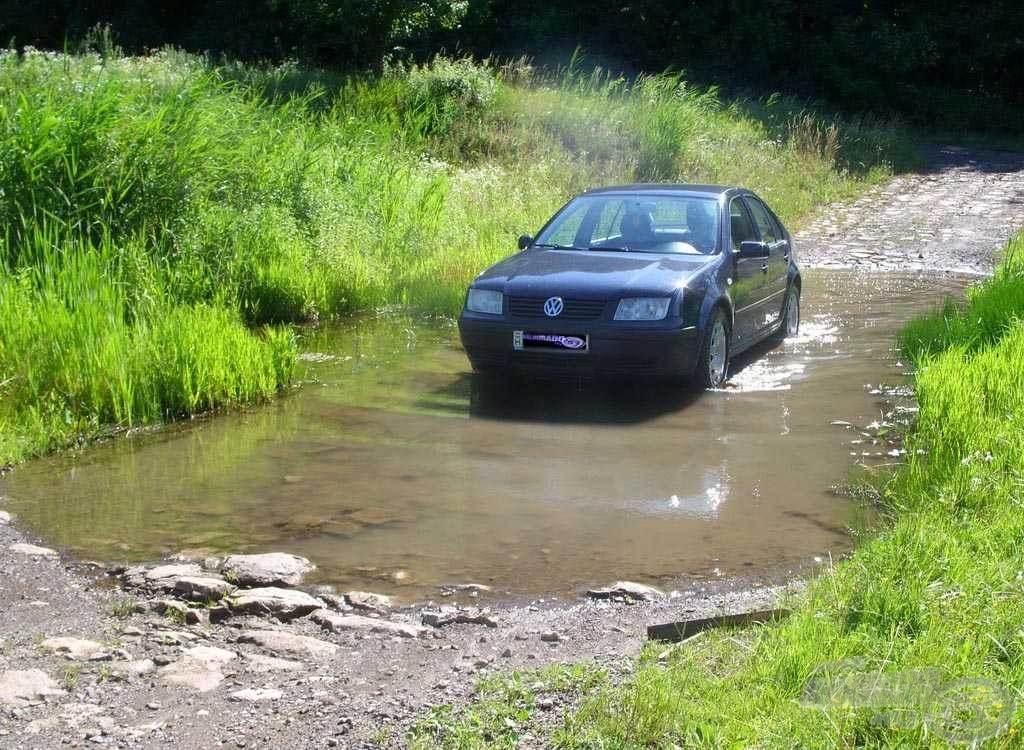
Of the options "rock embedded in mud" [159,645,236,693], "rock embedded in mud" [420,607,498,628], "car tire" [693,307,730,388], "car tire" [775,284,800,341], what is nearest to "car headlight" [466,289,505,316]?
"car tire" [693,307,730,388]

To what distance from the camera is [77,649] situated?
16.4ft

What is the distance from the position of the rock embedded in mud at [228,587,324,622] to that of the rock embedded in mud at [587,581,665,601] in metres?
1.20

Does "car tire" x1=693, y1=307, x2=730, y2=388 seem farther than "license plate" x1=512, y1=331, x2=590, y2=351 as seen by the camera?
Yes

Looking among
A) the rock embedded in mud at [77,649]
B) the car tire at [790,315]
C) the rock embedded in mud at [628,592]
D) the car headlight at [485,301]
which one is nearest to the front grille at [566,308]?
the car headlight at [485,301]

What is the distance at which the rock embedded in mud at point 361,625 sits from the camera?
211 inches

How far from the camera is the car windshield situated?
10664mm

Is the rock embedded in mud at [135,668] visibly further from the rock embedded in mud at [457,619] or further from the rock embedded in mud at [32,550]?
the rock embedded in mud at [32,550]

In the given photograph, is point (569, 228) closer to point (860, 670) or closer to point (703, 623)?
point (703, 623)

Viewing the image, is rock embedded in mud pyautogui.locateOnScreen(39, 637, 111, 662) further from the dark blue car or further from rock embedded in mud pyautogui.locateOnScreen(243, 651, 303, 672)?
the dark blue car

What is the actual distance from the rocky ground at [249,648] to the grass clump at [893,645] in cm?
36

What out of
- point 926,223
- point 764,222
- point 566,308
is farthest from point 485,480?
point 926,223

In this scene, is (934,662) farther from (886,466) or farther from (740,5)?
(740,5)

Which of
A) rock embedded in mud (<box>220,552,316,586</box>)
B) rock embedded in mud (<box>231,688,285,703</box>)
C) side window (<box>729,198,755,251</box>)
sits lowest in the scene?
rock embedded in mud (<box>220,552,316,586</box>)

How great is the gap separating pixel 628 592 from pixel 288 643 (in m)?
1.53
